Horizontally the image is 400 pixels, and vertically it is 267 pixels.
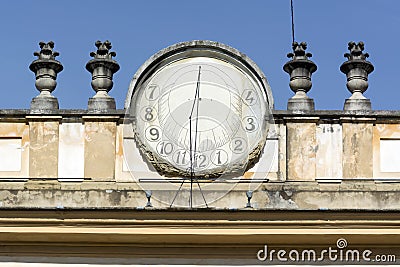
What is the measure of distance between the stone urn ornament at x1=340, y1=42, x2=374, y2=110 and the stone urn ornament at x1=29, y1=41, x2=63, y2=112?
3883mm

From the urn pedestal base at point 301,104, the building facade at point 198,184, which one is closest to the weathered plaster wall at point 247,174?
the building facade at point 198,184

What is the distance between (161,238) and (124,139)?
1.51 meters

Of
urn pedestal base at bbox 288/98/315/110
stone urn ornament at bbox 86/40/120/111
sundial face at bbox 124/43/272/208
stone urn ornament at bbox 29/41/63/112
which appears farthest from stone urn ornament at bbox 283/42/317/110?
stone urn ornament at bbox 29/41/63/112

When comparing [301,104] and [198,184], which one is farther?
[301,104]

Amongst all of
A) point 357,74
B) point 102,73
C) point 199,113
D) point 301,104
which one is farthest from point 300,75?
point 102,73

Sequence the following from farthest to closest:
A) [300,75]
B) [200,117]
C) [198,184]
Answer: [300,75] < [200,117] < [198,184]

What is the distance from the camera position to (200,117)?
14.1 metres

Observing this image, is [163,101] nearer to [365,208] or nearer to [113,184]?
[113,184]

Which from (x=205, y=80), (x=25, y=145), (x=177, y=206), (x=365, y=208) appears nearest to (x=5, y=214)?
(x=25, y=145)

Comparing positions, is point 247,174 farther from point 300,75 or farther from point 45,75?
point 45,75

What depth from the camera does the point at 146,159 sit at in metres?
13.9

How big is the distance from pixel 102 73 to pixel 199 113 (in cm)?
142

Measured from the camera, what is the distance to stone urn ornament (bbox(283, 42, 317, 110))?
14.1 m

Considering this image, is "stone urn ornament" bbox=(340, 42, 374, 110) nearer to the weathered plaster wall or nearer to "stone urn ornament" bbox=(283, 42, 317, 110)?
the weathered plaster wall
